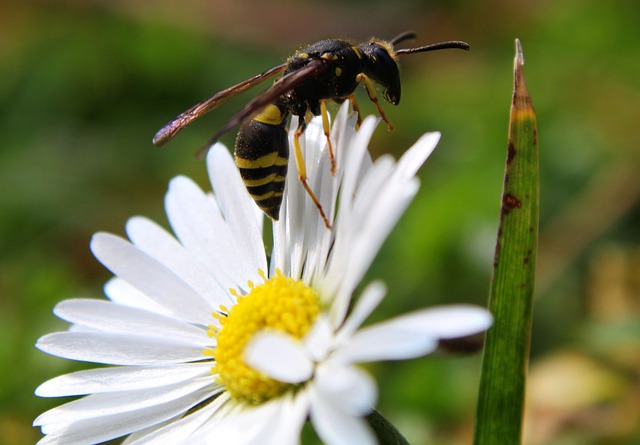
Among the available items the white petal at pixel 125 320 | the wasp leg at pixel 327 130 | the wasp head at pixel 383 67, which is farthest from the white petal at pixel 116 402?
the wasp head at pixel 383 67

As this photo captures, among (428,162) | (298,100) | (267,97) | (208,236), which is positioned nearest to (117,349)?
(208,236)

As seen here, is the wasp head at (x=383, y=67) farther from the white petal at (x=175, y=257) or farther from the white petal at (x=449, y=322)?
the white petal at (x=449, y=322)

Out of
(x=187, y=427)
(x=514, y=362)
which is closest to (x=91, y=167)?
(x=187, y=427)

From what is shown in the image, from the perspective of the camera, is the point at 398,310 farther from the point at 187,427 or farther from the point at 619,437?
the point at 187,427

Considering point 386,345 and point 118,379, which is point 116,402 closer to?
point 118,379

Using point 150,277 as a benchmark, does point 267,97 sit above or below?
above

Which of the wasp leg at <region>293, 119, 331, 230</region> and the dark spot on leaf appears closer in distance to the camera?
the dark spot on leaf

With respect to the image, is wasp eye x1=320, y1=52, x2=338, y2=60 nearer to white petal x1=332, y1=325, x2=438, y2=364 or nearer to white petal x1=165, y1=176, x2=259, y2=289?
white petal x1=165, y1=176, x2=259, y2=289

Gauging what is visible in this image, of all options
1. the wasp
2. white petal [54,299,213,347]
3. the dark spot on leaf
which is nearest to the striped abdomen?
the wasp
